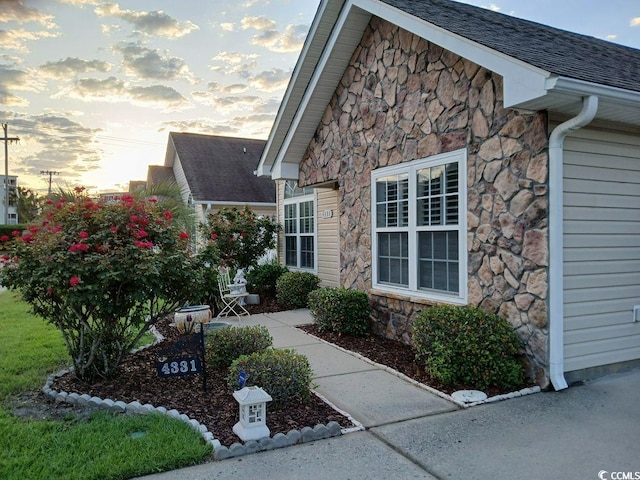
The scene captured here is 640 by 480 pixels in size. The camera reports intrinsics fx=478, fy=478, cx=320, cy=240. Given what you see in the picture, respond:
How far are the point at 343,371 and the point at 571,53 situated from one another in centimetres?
441

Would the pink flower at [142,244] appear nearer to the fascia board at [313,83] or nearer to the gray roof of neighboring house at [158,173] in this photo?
the fascia board at [313,83]

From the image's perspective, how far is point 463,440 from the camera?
Result: 141 inches

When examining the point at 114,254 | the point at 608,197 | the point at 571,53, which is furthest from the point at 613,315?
the point at 114,254

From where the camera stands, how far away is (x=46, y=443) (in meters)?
3.52

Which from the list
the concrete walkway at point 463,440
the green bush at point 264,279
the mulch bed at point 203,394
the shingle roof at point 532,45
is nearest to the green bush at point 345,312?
the mulch bed at point 203,394

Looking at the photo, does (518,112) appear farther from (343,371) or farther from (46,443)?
(46,443)

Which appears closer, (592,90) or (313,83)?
(592,90)

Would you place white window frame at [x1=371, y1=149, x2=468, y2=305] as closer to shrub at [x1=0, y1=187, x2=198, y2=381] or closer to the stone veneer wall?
the stone veneer wall

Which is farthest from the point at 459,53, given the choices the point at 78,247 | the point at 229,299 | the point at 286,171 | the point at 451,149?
the point at 229,299

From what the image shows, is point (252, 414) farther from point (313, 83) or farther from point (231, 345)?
point (313, 83)

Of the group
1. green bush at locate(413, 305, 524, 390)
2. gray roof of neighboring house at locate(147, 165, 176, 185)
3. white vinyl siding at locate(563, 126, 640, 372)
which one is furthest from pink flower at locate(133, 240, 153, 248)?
gray roof of neighboring house at locate(147, 165, 176, 185)

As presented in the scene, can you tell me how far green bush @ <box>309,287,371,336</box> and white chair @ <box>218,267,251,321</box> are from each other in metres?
2.16

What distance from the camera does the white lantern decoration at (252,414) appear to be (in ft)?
11.4

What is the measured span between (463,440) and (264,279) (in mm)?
7880
